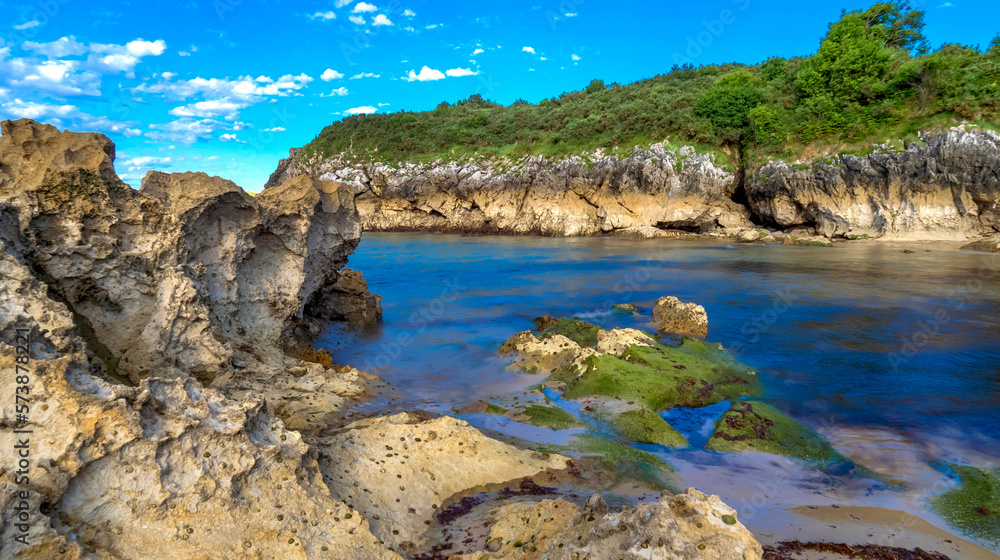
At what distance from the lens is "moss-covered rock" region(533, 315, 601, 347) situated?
11.8 meters

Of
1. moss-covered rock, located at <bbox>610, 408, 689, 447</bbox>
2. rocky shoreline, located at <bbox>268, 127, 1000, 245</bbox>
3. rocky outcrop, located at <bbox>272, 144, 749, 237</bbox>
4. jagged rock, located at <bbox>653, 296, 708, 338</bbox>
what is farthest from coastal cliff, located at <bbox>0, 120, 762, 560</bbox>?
rocky shoreline, located at <bbox>268, 127, 1000, 245</bbox>

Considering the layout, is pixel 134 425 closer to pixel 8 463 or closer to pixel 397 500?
pixel 8 463

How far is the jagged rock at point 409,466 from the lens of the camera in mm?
4590

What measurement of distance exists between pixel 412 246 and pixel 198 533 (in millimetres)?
34650

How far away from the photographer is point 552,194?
44562 mm

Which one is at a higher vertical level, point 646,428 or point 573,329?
point 573,329

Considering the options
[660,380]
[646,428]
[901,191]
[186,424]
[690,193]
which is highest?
[690,193]

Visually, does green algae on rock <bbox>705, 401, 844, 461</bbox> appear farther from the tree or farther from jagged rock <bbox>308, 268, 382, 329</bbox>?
the tree

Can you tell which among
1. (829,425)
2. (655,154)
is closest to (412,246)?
(655,154)

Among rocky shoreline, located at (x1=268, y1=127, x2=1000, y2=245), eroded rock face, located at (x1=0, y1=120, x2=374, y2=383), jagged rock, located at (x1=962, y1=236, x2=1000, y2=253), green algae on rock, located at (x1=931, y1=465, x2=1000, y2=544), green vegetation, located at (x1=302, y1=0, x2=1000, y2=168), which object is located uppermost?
green vegetation, located at (x1=302, y1=0, x2=1000, y2=168)

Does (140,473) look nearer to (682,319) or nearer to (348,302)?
(348,302)

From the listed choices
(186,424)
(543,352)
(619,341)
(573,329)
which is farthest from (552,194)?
(186,424)

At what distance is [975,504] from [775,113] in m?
40.5

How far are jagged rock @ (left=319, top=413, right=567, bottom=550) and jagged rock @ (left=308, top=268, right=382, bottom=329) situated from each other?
732 centimetres
